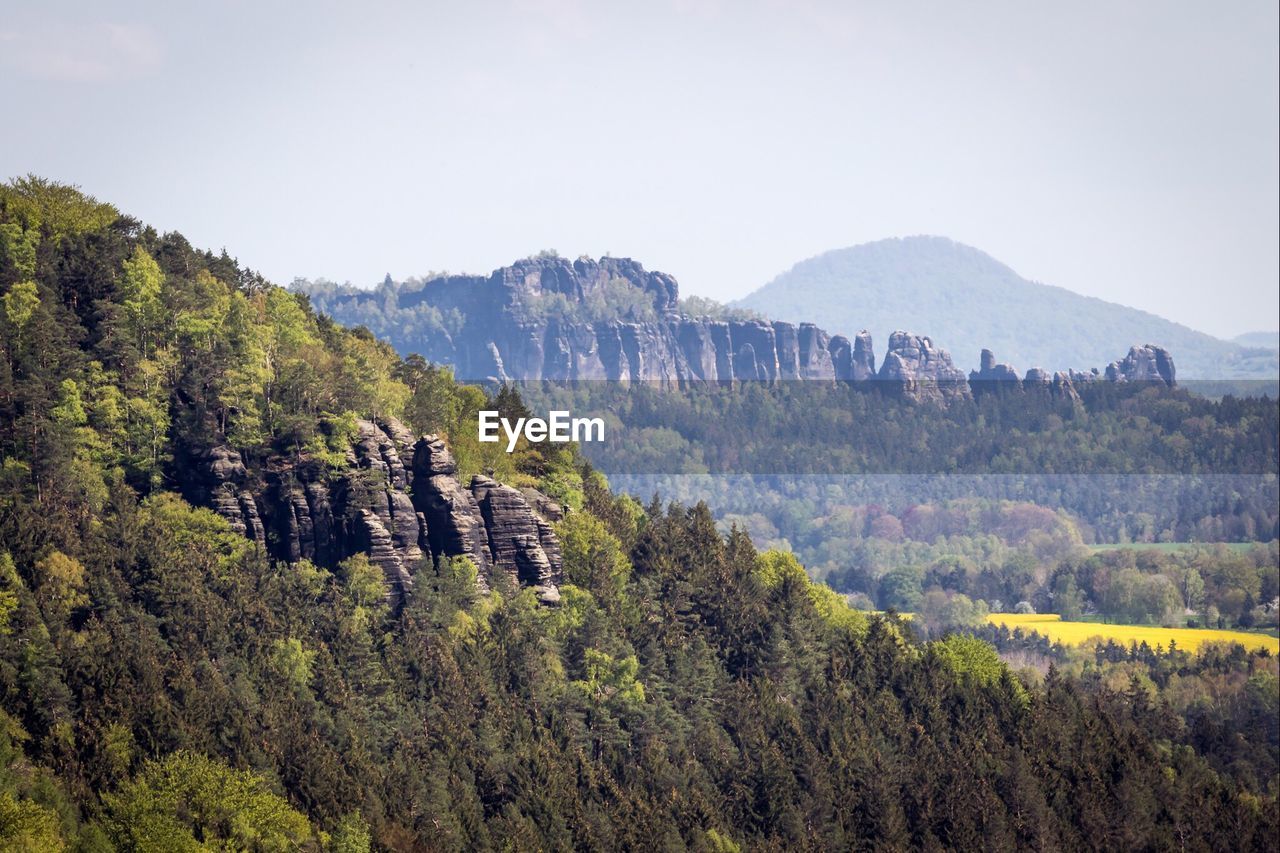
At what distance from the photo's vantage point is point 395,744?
141125 millimetres

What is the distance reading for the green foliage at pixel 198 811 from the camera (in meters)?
117

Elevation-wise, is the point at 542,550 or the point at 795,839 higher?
the point at 542,550

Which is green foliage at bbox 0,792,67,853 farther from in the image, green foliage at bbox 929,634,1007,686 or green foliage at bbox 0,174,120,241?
green foliage at bbox 929,634,1007,686

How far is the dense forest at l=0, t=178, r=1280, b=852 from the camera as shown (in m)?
128

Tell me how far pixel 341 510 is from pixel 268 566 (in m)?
6.60

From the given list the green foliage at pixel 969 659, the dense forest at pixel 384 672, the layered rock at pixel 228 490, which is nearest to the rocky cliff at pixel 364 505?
the layered rock at pixel 228 490

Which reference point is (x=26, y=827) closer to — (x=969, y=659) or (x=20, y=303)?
(x=20, y=303)

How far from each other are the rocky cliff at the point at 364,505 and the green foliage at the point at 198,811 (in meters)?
31.0

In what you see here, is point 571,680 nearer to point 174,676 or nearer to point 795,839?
point 795,839

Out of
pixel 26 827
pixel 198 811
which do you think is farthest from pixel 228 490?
pixel 26 827

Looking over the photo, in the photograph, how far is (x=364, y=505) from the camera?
155500 mm

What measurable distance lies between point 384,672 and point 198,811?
26.9 metres

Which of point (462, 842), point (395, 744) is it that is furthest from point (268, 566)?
point (462, 842)

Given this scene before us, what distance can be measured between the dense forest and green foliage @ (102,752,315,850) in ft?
0.67
